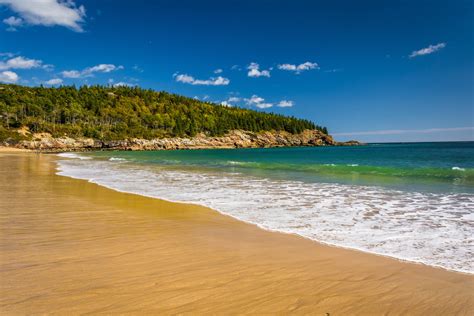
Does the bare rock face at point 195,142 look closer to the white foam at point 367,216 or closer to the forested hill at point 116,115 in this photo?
the forested hill at point 116,115

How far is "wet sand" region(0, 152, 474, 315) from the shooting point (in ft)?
11.2

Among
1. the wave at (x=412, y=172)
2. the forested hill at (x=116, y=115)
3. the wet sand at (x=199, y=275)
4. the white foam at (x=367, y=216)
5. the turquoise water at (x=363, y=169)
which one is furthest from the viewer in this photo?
the forested hill at (x=116, y=115)

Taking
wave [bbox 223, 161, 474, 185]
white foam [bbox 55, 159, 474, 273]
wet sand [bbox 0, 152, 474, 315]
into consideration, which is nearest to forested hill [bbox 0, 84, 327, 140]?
wave [bbox 223, 161, 474, 185]

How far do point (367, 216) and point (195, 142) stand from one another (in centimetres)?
13480

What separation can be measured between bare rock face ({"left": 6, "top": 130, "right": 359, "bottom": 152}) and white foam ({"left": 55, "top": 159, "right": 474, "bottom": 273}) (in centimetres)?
9451

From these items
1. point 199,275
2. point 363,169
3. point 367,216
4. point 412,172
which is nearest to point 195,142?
point 363,169

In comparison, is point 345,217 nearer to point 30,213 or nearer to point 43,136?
point 30,213

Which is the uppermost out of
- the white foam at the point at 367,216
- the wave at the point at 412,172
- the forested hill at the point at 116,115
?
the forested hill at the point at 116,115

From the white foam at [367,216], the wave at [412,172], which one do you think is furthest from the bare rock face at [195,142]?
the white foam at [367,216]

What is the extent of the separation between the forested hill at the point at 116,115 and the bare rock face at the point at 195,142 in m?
3.53

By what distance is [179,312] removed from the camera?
127 inches

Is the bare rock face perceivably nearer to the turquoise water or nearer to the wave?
the turquoise water

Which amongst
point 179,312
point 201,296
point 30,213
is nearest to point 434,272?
point 201,296

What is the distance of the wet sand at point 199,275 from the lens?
11.2 ft
